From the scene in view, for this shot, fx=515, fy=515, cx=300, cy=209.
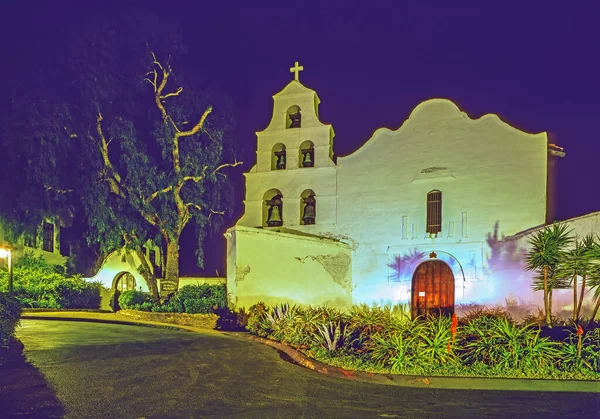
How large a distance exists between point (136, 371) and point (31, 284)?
1481 cm

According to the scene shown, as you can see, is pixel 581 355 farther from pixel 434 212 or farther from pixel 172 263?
pixel 172 263

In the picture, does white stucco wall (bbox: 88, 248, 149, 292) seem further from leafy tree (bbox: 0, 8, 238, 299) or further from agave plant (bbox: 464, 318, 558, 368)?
agave plant (bbox: 464, 318, 558, 368)

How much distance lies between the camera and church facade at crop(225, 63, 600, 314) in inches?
645

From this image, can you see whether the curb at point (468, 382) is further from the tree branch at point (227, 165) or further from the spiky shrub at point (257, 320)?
the tree branch at point (227, 165)

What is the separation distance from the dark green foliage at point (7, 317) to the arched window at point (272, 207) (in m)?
9.52

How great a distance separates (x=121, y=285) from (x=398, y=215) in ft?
44.2

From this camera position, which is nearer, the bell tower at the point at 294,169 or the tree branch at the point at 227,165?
the bell tower at the point at 294,169

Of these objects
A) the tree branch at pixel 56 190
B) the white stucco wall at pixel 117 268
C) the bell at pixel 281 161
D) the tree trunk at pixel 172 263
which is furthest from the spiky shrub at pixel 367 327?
the white stucco wall at pixel 117 268

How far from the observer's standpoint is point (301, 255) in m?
17.6

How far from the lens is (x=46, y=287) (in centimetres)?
2159

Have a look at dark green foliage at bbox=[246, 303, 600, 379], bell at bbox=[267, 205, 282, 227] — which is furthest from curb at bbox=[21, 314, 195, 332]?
dark green foliage at bbox=[246, 303, 600, 379]

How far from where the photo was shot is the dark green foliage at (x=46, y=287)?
21.2 metres

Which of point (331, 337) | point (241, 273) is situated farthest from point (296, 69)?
point (331, 337)

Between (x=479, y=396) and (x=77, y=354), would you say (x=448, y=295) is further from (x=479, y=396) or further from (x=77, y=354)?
(x=77, y=354)
